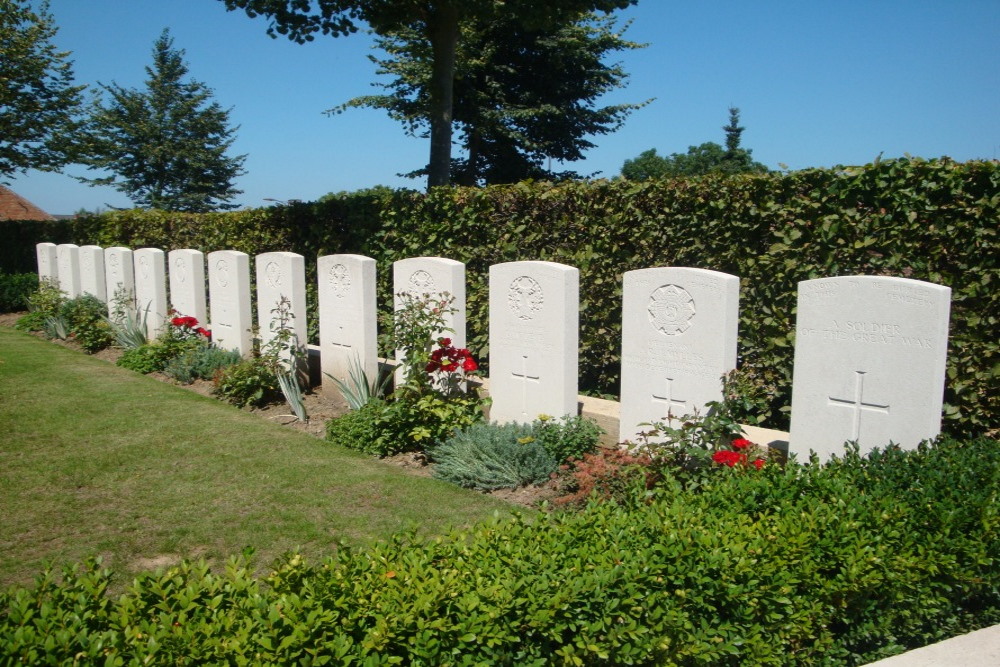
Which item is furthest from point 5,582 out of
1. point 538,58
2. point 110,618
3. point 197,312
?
point 538,58

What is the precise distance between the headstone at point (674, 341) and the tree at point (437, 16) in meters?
5.97

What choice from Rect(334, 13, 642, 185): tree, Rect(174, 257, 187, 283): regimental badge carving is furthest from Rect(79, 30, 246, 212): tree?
Rect(174, 257, 187, 283): regimental badge carving

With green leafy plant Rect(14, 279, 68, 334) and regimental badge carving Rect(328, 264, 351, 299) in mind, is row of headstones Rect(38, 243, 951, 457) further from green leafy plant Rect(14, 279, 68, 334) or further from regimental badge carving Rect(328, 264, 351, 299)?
green leafy plant Rect(14, 279, 68, 334)

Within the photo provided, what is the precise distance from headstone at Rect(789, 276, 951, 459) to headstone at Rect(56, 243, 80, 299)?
13907mm

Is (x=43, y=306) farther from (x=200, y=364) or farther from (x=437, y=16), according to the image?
(x=437, y=16)

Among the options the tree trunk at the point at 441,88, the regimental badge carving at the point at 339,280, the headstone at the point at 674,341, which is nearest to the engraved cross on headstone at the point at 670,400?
the headstone at the point at 674,341

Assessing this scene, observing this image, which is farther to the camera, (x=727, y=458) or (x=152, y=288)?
(x=152, y=288)

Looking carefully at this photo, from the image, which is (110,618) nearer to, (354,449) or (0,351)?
(354,449)

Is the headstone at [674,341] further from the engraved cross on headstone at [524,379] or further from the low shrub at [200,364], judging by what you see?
the low shrub at [200,364]

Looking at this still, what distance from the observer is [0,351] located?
472 inches

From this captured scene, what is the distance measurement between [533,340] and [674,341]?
1323 mm

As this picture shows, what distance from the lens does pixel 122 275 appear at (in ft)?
41.7

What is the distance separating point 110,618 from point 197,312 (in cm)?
929

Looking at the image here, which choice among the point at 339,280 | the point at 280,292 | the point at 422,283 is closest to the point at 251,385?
the point at 280,292
